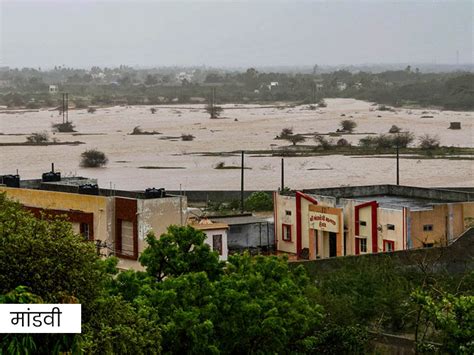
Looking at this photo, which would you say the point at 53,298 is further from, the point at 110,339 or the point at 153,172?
the point at 153,172

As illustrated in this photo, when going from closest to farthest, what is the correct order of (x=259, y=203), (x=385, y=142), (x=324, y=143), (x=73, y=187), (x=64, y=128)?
1. (x=73, y=187)
2. (x=259, y=203)
3. (x=324, y=143)
4. (x=385, y=142)
5. (x=64, y=128)

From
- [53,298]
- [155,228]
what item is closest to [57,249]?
[53,298]

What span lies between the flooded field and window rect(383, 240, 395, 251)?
17139 mm

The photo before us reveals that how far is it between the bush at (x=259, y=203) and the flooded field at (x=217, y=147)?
27.0ft

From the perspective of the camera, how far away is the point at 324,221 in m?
22.0

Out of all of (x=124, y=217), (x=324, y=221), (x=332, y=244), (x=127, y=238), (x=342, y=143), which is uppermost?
(x=124, y=217)

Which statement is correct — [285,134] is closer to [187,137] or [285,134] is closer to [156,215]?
[187,137]

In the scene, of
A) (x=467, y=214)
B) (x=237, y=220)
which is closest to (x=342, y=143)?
(x=237, y=220)

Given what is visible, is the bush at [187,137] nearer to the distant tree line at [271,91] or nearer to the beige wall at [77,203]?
the distant tree line at [271,91]

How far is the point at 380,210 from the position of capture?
2120 centimetres

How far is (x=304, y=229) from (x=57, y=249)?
42.5ft

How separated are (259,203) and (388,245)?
29.1 ft

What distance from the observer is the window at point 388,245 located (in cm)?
2102

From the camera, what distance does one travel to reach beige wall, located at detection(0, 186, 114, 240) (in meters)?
18.5
